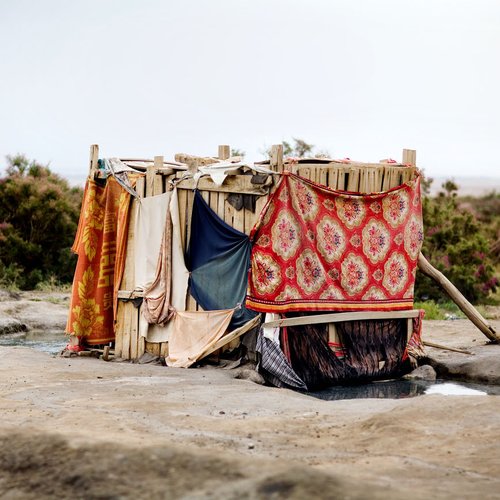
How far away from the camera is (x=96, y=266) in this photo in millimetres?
11500

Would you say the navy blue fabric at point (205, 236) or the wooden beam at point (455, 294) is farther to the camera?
the wooden beam at point (455, 294)

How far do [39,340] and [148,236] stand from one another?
11.7ft

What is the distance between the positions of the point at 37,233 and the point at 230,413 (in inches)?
560

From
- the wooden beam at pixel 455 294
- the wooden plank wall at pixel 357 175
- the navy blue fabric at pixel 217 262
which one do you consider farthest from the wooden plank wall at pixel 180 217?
the wooden beam at pixel 455 294

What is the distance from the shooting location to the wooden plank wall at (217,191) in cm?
1023

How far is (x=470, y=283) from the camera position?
18141mm

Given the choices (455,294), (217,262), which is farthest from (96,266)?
(455,294)

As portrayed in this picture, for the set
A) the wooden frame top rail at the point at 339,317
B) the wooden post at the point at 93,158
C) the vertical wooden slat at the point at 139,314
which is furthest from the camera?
the wooden post at the point at 93,158

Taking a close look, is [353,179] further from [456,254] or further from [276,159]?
[456,254]

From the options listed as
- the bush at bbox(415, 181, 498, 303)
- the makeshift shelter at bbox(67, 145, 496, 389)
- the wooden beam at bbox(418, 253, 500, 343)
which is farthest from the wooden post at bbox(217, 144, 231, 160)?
the bush at bbox(415, 181, 498, 303)

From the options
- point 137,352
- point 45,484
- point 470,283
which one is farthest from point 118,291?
point 470,283

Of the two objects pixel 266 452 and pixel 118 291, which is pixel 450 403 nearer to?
pixel 266 452

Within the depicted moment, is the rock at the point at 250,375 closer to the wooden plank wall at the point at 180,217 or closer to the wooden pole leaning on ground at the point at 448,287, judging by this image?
the wooden plank wall at the point at 180,217

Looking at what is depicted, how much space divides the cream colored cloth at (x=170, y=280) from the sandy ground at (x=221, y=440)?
0.88m
